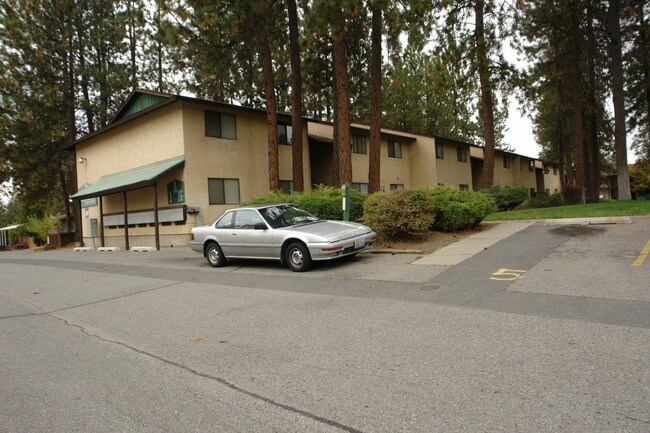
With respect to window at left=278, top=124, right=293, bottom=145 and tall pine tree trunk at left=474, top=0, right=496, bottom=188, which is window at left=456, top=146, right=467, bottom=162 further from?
window at left=278, top=124, right=293, bottom=145

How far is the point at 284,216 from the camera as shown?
34.8ft

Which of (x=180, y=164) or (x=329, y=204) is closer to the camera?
(x=329, y=204)

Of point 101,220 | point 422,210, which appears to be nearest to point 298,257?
point 422,210

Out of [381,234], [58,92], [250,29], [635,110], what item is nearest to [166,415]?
[381,234]

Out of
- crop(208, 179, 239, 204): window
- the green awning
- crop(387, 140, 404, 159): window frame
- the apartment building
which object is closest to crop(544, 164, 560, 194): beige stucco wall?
crop(387, 140, 404, 159): window frame

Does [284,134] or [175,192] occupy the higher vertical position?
[284,134]

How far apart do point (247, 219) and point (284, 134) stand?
1195 cm

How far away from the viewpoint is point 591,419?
107 inches

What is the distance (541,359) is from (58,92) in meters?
34.0

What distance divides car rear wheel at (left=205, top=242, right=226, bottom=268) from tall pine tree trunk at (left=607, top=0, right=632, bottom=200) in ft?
67.4

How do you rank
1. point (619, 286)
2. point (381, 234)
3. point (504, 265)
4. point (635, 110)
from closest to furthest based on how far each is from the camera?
point (619, 286) < point (504, 265) < point (381, 234) < point (635, 110)

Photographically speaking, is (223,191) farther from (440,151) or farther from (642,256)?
(440,151)

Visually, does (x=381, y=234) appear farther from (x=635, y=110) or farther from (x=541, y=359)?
(x=635, y=110)

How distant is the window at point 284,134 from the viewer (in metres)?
21.7
